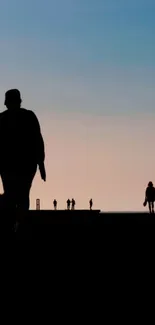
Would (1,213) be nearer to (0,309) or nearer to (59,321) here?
(0,309)

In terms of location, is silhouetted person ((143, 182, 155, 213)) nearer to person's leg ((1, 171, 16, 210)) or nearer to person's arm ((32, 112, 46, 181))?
person's arm ((32, 112, 46, 181))

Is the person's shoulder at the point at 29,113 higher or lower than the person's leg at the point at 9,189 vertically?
higher

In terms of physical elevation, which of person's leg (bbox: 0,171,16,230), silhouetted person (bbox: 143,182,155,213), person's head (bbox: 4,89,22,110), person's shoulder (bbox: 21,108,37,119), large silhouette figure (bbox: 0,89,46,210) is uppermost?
silhouetted person (bbox: 143,182,155,213)

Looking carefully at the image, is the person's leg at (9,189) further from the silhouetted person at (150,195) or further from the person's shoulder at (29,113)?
the silhouetted person at (150,195)

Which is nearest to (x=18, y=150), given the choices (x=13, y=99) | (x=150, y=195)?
(x=13, y=99)

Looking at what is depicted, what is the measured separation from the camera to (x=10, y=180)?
33.3 ft

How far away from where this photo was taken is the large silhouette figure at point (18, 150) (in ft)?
33.2

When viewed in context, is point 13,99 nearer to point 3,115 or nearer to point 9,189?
point 3,115

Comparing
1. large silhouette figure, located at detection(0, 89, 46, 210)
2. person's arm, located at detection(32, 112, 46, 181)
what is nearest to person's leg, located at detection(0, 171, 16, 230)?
large silhouette figure, located at detection(0, 89, 46, 210)

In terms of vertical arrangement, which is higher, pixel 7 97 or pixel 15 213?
pixel 7 97

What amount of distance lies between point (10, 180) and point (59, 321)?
543 cm

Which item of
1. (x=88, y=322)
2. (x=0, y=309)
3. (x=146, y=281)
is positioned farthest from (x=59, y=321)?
(x=146, y=281)

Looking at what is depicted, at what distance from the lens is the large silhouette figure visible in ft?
33.2

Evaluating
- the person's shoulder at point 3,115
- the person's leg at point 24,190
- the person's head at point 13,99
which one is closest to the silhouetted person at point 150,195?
the person's shoulder at point 3,115
